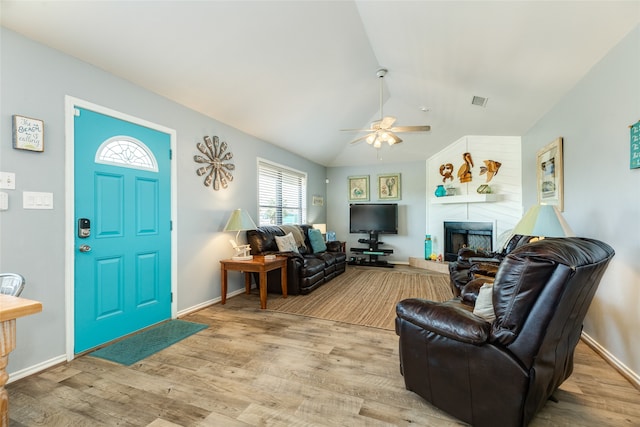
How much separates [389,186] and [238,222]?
4.29 m

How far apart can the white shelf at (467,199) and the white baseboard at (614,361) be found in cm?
301

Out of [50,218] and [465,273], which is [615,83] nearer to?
[465,273]

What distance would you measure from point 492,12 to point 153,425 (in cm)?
368

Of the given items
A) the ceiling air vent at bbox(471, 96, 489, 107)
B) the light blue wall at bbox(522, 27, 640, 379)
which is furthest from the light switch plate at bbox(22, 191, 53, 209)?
the ceiling air vent at bbox(471, 96, 489, 107)

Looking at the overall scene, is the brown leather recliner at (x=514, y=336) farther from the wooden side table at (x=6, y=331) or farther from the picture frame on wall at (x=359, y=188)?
the picture frame on wall at (x=359, y=188)

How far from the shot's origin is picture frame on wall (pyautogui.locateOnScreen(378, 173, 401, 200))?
6824 millimetres

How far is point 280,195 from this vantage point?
5.64 metres

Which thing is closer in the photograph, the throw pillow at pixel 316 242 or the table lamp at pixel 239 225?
the table lamp at pixel 239 225

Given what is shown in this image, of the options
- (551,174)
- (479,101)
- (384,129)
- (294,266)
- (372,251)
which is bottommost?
(372,251)

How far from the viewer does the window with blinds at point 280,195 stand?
5062mm

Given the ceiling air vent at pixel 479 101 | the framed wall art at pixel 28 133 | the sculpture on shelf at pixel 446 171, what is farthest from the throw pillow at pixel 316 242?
the framed wall art at pixel 28 133

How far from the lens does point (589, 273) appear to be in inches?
53.4

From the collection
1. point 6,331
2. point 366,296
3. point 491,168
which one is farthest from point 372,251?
point 6,331

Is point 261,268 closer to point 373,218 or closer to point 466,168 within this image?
point 373,218
